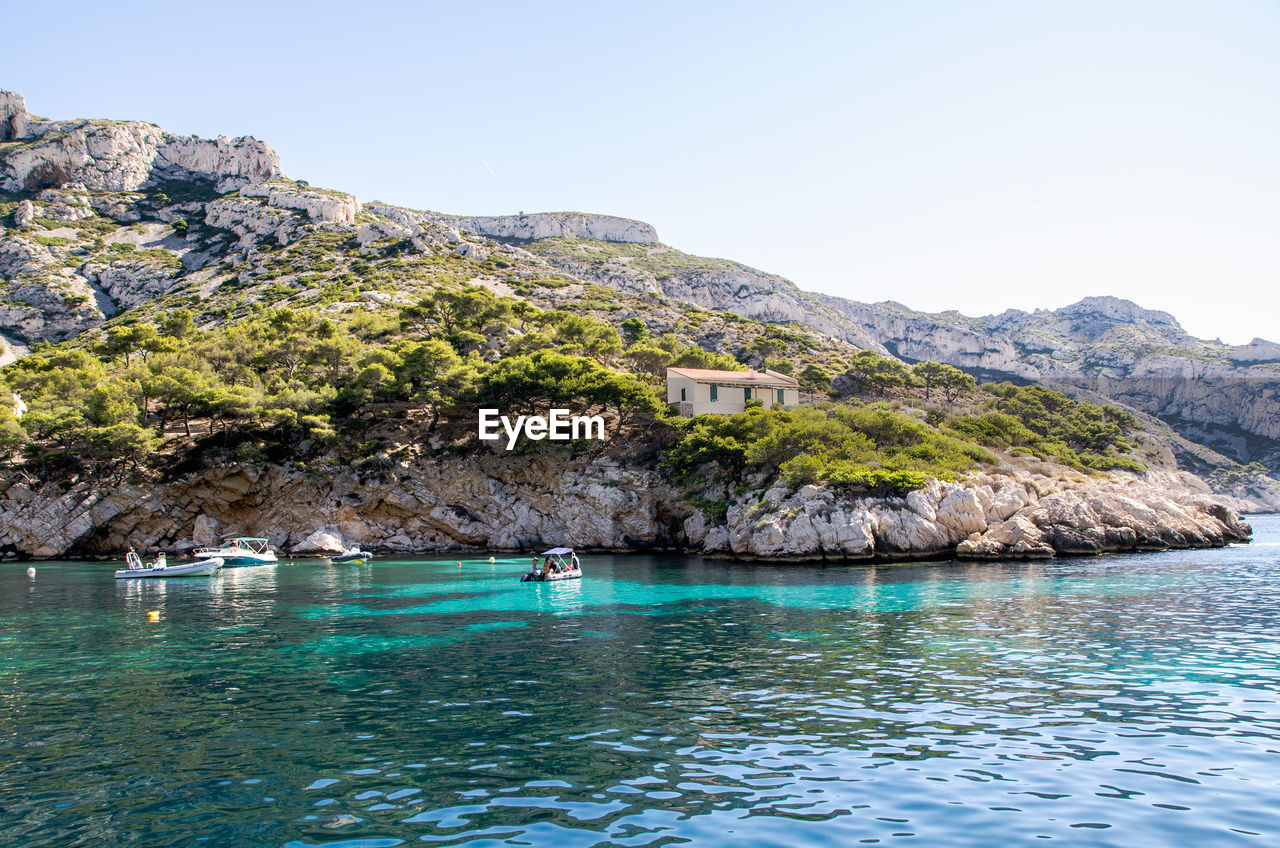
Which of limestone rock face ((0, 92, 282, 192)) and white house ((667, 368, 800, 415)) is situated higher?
limestone rock face ((0, 92, 282, 192))

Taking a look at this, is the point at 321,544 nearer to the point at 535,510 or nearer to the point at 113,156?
the point at 535,510

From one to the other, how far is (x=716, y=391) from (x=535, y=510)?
60.6 ft

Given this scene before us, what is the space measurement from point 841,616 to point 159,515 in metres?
55.6

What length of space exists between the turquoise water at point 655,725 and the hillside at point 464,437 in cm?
2157

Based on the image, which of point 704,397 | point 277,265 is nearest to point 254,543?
point 704,397

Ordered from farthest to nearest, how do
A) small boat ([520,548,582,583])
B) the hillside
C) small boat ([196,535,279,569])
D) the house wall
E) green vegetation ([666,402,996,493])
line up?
the house wall, small boat ([196,535,279,569]), the hillside, green vegetation ([666,402,996,493]), small boat ([520,548,582,583])

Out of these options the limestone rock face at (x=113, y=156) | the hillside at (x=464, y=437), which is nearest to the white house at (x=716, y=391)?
the hillside at (x=464, y=437)

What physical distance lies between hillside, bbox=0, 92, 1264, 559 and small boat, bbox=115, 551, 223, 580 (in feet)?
44.9

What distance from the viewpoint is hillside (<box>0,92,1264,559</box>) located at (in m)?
46.5

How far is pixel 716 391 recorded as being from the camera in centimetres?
6138

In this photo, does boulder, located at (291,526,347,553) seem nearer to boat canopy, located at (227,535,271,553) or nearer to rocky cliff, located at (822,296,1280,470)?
boat canopy, located at (227,535,271,553)

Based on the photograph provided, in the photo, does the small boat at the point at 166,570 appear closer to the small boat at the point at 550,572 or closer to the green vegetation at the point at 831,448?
the small boat at the point at 550,572

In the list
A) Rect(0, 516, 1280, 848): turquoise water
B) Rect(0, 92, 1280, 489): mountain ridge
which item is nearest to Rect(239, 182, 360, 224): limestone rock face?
Rect(0, 92, 1280, 489): mountain ridge

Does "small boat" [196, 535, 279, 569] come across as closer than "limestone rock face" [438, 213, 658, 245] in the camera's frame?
Yes
